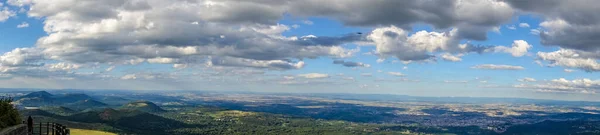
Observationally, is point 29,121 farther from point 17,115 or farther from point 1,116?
point 1,116

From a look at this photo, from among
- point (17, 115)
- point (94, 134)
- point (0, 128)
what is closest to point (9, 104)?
point (17, 115)

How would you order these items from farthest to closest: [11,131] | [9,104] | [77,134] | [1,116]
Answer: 1. [77,134]
2. [9,104]
3. [1,116]
4. [11,131]

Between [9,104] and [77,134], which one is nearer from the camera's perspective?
[9,104]

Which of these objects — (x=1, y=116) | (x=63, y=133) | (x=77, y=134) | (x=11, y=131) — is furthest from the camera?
(x=77, y=134)

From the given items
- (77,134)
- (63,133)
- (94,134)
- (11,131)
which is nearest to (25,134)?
(11,131)

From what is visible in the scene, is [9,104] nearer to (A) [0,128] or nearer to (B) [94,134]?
(A) [0,128]

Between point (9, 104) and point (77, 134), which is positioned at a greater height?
point (9, 104)
